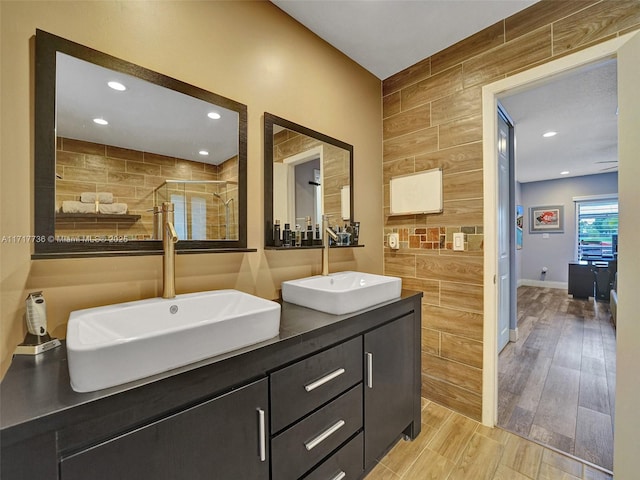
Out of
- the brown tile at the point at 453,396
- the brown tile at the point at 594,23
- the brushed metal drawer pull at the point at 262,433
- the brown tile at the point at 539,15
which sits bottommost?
the brown tile at the point at 453,396

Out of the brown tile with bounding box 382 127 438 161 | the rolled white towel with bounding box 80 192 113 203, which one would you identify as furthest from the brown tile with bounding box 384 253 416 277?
the rolled white towel with bounding box 80 192 113 203

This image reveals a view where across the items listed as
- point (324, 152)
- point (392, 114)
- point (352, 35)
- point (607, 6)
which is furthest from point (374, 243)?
point (607, 6)

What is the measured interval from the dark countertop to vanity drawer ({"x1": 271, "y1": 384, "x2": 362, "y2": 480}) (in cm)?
27

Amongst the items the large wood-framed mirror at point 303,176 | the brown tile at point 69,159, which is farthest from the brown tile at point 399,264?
the brown tile at point 69,159

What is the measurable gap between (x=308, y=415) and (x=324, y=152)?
1.51 metres

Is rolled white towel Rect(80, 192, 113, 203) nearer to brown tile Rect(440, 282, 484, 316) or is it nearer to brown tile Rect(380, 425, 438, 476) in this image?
brown tile Rect(380, 425, 438, 476)

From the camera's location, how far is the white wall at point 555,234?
587 centimetres

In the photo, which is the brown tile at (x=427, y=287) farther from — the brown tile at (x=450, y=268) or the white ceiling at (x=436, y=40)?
the white ceiling at (x=436, y=40)

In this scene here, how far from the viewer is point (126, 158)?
45.4 inches

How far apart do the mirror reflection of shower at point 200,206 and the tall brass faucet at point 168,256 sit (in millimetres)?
74

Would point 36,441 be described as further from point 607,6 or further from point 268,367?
point 607,6

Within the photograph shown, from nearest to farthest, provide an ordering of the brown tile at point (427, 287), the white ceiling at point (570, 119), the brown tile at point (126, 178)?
1. the brown tile at point (126, 178)
2. the brown tile at point (427, 287)
3. the white ceiling at point (570, 119)

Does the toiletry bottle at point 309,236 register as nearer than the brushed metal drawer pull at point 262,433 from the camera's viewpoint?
No

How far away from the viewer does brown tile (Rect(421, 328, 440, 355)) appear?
2.05m
